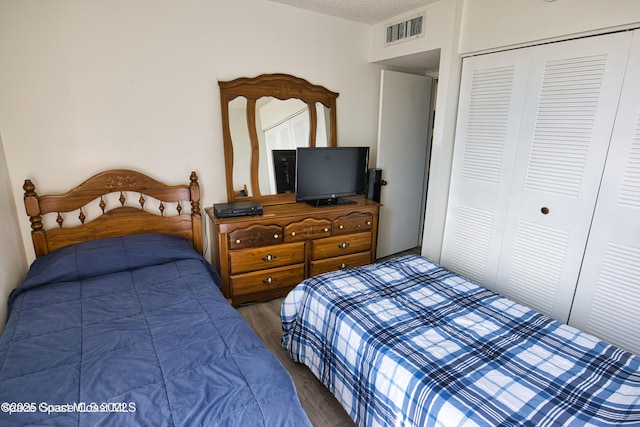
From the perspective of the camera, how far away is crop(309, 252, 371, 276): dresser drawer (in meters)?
2.88

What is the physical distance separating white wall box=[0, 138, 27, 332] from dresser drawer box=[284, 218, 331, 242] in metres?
1.71

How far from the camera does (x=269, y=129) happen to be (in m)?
2.87

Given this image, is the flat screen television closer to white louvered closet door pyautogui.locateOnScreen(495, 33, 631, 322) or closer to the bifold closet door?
the bifold closet door

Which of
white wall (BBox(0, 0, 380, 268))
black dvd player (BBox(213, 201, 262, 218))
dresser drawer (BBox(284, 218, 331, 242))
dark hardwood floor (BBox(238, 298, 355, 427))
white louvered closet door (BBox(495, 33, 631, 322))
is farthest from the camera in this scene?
dresser drawer (BBox(284, 218, 331, 242))

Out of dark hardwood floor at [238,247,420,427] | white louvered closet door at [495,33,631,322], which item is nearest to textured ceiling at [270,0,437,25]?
white louvered closet door at [495,33,631,322]

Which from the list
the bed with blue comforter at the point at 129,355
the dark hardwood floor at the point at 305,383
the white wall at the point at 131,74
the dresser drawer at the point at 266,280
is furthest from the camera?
the dresser drawer at the point at 266,280

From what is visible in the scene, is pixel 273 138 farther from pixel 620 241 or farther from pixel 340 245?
pixel 620 241

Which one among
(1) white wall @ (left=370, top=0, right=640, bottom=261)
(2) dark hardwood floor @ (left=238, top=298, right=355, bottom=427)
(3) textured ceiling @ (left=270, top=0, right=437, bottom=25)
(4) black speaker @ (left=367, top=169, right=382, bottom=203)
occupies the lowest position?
(2) dark hardwood floor @ (left=238, top=298, right=355, bottom=427)

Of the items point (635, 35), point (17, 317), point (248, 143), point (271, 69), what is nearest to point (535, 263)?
point (635, 35)

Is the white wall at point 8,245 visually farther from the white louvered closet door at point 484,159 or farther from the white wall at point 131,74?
the white louvered closet door at point 484,159

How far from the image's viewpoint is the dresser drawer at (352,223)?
2912mm

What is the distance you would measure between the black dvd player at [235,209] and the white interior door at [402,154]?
146 centimetres

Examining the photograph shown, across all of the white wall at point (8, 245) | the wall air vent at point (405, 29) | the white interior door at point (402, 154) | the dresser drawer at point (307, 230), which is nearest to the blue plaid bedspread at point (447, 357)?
the dresser drawer at point (307, 230)

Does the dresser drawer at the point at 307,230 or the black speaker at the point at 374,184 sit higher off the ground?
the black speaker at the point at 374,184
